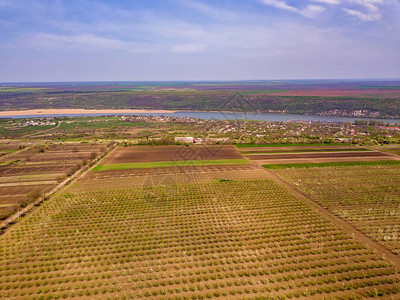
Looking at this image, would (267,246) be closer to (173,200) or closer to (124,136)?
(173,200)

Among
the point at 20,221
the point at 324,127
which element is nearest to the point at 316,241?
the point at 20,221

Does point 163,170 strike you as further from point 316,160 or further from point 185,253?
point 316,160

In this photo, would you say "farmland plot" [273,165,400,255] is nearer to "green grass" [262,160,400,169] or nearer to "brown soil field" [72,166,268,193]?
"green grass" [262,160,400,169]

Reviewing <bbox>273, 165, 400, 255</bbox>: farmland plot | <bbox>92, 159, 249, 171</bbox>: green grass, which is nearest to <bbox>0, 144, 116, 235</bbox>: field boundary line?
<bbox>92, 159, 249, 171</bbox>: green grass

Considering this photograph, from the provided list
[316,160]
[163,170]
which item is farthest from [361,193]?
[163,170]

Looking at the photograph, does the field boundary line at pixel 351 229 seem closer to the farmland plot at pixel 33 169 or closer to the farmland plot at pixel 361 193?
the farmland plot at pixel 361 193
